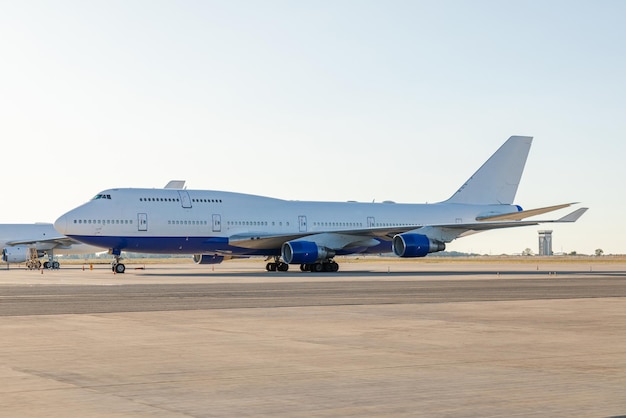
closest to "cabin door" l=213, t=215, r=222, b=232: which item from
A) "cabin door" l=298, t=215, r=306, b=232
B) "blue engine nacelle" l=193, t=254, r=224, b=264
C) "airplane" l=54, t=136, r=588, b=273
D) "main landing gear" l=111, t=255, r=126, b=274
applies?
"airplane" l=54, t=136, r=588, b=273

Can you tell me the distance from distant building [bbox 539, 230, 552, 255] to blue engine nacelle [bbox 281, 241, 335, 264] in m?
127

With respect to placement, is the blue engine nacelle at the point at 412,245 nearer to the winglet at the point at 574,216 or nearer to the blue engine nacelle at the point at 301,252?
the blue engine nacelle at the point at 301,252

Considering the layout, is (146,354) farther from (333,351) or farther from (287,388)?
(287,388)

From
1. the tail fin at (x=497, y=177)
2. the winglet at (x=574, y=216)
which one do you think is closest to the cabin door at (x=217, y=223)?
the winglet at (x=574, y=216)

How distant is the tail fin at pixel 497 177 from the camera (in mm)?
57844

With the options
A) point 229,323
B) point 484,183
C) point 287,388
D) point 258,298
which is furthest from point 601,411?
point 484,183

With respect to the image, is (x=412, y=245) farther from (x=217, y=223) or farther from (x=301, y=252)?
(x=217, y=223)

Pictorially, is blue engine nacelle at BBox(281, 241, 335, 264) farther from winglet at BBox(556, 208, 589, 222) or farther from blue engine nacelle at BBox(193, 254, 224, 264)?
winglet at BBox(556, 208, 589, 222)

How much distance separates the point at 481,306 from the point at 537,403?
1158 cm

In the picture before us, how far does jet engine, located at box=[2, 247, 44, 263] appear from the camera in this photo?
69.1 m

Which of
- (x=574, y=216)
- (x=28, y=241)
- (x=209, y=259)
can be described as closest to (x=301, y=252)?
(x=209, y=259)

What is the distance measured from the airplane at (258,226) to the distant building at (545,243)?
381ft

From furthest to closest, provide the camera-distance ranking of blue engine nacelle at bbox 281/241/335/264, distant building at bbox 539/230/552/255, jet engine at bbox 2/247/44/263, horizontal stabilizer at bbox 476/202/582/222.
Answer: distant building at bbox 539/230/552/255 < jet engine at bbox 2/247/44/263 < horizontal stabilizer at bbox 476/202/582/222 < blue engine nacelle at bbox 281/241/335/264

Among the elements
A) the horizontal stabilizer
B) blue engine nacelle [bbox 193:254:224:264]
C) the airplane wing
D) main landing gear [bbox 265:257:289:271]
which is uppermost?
the horizontal stabilizer
